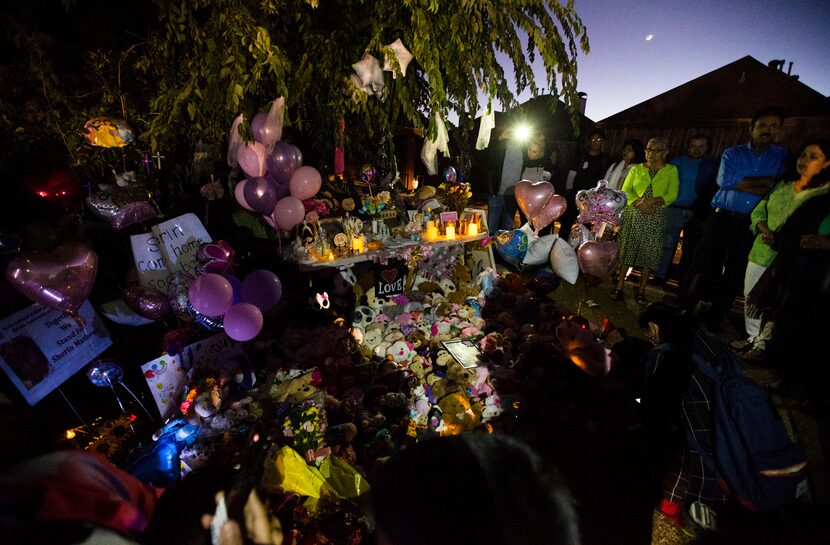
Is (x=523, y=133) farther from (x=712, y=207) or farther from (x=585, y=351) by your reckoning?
(x=585, y=351)

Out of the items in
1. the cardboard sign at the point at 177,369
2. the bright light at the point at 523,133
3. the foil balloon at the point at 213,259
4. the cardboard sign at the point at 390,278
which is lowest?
the cardboard sign at the point at 177,369

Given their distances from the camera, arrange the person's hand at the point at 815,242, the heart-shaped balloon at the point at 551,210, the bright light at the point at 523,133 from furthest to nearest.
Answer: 1. the bright light at the point at 523,133
2. the heart-shaped balloon at the point at 551,210
3. the person's hand at the point at 815,242

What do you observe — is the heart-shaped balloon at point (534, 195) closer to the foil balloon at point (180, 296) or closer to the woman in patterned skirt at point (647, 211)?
the woman in patterned skirt at point (647, 211)

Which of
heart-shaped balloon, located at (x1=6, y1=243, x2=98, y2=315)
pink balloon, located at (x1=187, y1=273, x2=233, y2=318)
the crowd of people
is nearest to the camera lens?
heart-shaped balloon, located at (x1=6, y1=243, x2=98, y2=315)

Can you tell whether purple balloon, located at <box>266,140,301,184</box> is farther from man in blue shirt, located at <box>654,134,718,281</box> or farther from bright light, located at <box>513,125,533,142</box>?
man in blue shirt, located at <box>654,134,718,281</box>

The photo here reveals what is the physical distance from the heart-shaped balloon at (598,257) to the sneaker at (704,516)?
2404mm

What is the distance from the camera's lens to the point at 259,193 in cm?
385

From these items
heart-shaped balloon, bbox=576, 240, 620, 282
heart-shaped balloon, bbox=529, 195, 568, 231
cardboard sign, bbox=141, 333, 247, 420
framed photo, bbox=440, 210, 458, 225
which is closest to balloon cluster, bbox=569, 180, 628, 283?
heart-shaped balloon, bbox=576, 240, 620, 282

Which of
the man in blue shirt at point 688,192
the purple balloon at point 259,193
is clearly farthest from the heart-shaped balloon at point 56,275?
the man in blue shirt at point 688,192

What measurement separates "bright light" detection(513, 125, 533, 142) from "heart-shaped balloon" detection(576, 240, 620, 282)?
2.88 metres

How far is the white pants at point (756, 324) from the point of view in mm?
4141

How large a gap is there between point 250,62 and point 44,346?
2.94 metres

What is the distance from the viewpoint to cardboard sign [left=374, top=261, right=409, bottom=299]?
5035 millimetres

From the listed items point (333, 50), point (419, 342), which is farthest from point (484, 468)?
point (333, 50)
